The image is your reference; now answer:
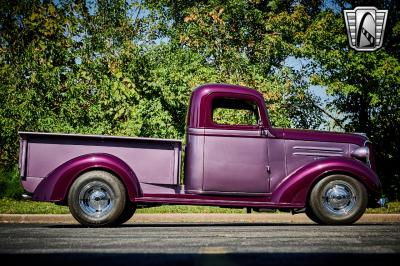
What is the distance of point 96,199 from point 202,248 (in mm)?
3141

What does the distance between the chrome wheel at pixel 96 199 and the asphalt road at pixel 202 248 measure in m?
1.19

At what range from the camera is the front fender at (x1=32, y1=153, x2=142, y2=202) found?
23.9ft

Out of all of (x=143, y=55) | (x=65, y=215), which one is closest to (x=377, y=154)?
(x=143, y=55)

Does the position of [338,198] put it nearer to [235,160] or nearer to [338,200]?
[338,200]

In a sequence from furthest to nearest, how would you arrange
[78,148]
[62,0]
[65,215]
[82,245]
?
[62,0]
[65,215]
[78,148]
[82,245]

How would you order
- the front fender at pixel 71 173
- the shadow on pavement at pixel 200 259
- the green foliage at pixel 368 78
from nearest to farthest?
the shadow on pavement at pixel 200 259, the front fender at pixel 71 173, the green foliage at pixel 368 78

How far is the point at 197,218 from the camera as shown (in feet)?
33.0

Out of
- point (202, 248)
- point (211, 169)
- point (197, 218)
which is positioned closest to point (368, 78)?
point (197, 218)

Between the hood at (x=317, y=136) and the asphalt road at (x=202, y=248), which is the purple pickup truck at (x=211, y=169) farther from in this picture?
the asphalt road at (x=202, y=248)

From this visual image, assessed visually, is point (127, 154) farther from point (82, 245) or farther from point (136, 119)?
point (136, 119)

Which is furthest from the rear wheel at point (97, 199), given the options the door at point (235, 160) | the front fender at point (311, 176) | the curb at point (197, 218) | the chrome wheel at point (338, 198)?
the chrome wheel at point (338, 198)

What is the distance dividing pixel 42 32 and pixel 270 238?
39.8ft

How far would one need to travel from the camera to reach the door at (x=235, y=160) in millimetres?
7621

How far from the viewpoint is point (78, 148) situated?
24.4 feet
